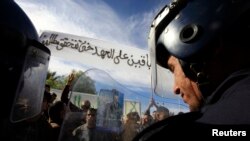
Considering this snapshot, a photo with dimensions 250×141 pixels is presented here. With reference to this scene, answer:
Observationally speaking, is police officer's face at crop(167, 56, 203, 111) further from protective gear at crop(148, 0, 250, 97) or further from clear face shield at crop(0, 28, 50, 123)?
clear face shield at crop(0, 28, 50, 123)

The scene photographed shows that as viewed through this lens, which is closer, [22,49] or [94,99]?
[22,49]

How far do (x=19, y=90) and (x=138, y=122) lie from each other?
2953 millimetres

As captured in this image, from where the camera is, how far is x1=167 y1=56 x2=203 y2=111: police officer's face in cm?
129

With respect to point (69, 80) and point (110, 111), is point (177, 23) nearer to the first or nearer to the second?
point (110, 111)

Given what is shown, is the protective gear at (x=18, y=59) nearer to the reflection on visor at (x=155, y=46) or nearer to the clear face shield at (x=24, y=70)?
the clear face shield at (x=24, y=70)

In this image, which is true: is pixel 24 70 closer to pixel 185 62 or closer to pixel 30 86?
pixel 30 86

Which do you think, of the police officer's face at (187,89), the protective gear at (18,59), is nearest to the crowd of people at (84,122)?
the protective gear at (18,59)

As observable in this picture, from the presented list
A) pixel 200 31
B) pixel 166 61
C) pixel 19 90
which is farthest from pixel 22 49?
pixel 200 31

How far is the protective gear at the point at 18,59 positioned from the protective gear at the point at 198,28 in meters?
0.76

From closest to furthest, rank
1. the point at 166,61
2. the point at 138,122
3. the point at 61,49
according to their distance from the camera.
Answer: the point at 166,61
the point at 138,122
the point at 61,49

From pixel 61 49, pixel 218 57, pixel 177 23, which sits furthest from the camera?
pixel 61 49

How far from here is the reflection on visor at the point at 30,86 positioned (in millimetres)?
1489

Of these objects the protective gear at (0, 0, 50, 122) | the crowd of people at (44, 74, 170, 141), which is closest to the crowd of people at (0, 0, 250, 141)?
the protective gear at (0, 0, 50, 122)

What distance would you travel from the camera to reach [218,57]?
116cm
